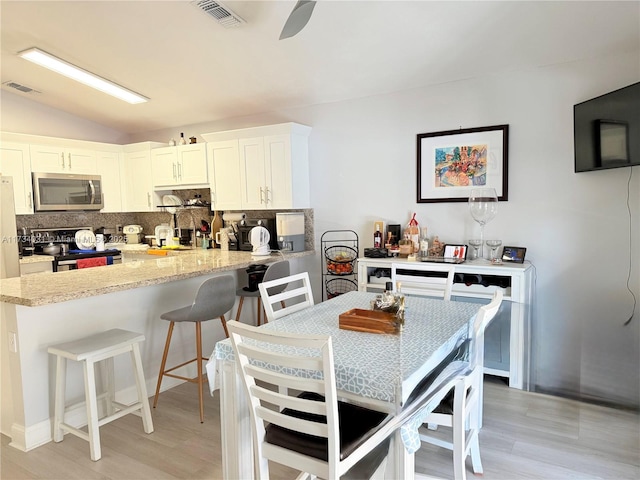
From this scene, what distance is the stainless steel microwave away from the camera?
15.2 feet

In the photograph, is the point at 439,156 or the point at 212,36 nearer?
the point at 212,36

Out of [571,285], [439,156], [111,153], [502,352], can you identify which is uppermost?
[111,153]

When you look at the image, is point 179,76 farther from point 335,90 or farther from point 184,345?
point 184,345

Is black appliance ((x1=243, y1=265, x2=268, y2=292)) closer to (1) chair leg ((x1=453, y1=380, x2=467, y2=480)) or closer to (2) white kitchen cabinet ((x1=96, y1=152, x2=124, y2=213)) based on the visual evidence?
(1) chair leg ((x1=453, y1=380, x2=467, y2=480))

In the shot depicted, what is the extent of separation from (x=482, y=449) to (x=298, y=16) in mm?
2580

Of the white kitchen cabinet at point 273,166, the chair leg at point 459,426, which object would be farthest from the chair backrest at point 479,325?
the white kitchen cabinet at point 273,166

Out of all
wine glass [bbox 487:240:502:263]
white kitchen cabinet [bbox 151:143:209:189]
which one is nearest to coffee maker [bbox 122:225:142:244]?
white kitchen cabinet [bbox 151:143:209:189]

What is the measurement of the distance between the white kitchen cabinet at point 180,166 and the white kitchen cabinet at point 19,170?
1310 millimetres

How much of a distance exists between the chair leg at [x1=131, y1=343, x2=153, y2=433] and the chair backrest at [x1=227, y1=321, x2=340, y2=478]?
1248mm

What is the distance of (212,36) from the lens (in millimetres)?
3166

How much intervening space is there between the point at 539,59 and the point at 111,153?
4.89 metres

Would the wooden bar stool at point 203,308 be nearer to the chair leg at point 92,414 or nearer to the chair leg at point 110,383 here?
the chair leg at point 110,383

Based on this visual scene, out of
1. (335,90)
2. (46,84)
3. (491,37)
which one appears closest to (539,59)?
(491,37)

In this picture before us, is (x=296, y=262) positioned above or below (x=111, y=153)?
below
